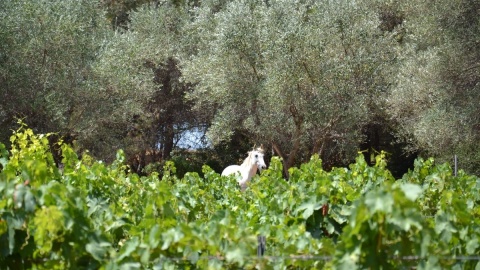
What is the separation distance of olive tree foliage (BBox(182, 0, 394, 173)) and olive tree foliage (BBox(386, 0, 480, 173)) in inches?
48.7

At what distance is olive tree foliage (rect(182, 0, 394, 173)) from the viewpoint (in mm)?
20656

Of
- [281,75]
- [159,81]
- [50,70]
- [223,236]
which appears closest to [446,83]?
[281,75]

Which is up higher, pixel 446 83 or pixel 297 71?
pixel 297 71

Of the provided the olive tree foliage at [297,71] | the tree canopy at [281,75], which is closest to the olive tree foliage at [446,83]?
the tree canopy at [281,75]

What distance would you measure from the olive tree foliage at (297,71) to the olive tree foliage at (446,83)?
1.24 metres

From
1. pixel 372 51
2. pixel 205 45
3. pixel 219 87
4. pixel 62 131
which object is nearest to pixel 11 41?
pixel 62 131

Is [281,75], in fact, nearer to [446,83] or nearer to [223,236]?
[446,83]

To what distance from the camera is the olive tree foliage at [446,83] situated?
1733 centimetres

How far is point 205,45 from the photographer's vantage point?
2480 centimetres

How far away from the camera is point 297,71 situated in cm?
2064

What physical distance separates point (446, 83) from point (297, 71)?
162 inches

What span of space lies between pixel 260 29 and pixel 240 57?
921mm

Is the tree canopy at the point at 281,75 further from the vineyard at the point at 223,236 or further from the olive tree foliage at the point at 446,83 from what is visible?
the vineyard at the point at 223,236

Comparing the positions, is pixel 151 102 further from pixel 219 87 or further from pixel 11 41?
pixel 11 41
